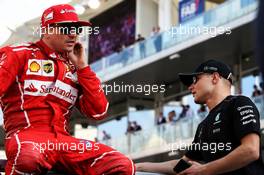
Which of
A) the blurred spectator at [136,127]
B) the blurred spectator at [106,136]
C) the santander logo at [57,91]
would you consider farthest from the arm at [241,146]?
the blurred spectator at [106,136]

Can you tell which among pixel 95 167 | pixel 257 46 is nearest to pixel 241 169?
pixel 95 167

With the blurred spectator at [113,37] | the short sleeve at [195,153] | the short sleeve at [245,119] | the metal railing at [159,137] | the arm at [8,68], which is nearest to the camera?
the arm at [8,68]

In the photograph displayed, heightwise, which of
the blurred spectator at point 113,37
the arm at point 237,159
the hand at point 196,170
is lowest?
the hand at point 196,170

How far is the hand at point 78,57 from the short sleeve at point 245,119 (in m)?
0.93

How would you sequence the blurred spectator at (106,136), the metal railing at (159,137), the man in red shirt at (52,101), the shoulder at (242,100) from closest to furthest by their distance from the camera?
the man in red shirt at (52,101)
the shoulder at (242,100)
the metal railing at (159,137)
the blurred spectator at (106,136)

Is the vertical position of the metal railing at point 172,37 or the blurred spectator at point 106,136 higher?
the metal railing at point 172,37

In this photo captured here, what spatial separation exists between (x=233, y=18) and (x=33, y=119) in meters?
19.6

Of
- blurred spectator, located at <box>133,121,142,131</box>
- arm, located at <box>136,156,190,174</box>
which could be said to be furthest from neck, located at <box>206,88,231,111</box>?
blurred spectator, located at <box>133,121,142,131</box>

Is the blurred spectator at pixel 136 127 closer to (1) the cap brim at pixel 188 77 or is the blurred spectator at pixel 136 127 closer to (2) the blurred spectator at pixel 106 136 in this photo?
(2) the blurred spectator at pixel 106 136

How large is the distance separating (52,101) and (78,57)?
29 centimetres

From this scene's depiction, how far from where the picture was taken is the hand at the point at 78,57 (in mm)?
3691

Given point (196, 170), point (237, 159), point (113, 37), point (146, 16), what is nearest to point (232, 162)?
point (237, 159)

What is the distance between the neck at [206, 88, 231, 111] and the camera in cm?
432

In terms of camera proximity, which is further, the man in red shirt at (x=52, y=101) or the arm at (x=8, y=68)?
the arm at (x=8, y=68)
